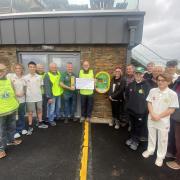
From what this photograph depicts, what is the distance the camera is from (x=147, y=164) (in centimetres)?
327

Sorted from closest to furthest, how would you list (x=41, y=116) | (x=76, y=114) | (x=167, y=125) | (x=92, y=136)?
1. (x=167, y=125)
2. (x=92, y=136)
3. (x=41, y=116)
4. (x=76, y=114)

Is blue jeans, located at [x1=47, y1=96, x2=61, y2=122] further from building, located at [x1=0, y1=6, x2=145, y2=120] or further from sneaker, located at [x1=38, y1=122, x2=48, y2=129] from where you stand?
building, located at [x1=0, y1=6, x2=145, y2=120]

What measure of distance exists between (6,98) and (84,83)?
2.08 metres

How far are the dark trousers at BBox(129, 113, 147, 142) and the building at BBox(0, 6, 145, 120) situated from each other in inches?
57.8

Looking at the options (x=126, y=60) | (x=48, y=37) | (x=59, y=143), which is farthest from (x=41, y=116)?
(x=126, y=60)

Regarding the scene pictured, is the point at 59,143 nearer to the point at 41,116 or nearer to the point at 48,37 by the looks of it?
the point at 41,116

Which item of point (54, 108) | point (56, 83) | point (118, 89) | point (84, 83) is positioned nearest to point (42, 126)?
point (54, 108)

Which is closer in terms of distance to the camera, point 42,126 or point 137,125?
point 137,125

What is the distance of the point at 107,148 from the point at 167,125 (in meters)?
1.42

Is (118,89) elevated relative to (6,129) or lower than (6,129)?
elevated

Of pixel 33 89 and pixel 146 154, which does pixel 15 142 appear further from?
pixel 146 154

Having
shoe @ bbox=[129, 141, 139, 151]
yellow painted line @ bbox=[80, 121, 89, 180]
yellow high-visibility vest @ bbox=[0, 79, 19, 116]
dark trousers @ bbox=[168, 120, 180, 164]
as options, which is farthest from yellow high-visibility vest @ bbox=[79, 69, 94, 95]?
dark trousers @ bbox=[168, 120, 180, 164]

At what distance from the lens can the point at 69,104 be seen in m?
5.16

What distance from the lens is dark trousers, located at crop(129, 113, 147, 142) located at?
144 inches
